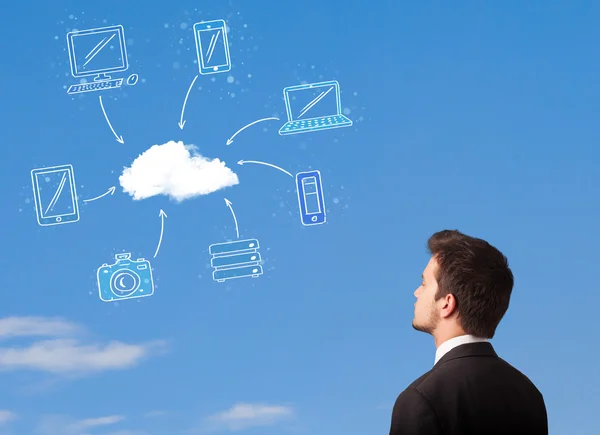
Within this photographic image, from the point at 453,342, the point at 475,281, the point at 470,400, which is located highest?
the point at 475,281

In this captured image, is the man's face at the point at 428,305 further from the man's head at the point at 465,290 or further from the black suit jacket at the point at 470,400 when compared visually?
the black suit jacket at the point at 470,400

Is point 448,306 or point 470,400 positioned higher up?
point 448,306

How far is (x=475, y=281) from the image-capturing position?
1490 millimetres

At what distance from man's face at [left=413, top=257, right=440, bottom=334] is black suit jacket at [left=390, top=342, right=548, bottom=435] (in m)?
0.10

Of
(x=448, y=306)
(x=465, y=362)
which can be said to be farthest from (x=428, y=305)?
(x=465, y=362)

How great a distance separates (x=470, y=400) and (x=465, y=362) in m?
0.08

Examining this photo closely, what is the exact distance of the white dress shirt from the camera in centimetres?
144

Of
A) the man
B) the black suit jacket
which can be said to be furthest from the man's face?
the black suit jacket

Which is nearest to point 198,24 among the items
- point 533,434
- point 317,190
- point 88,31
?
point 88,31

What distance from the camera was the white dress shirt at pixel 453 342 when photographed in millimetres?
1444

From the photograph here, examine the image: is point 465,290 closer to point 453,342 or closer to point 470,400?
point 453,342

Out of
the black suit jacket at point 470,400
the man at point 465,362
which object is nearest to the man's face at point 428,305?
the man at point 465,362

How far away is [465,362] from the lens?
140 centimetres

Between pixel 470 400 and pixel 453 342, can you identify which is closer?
pixel 470 400
